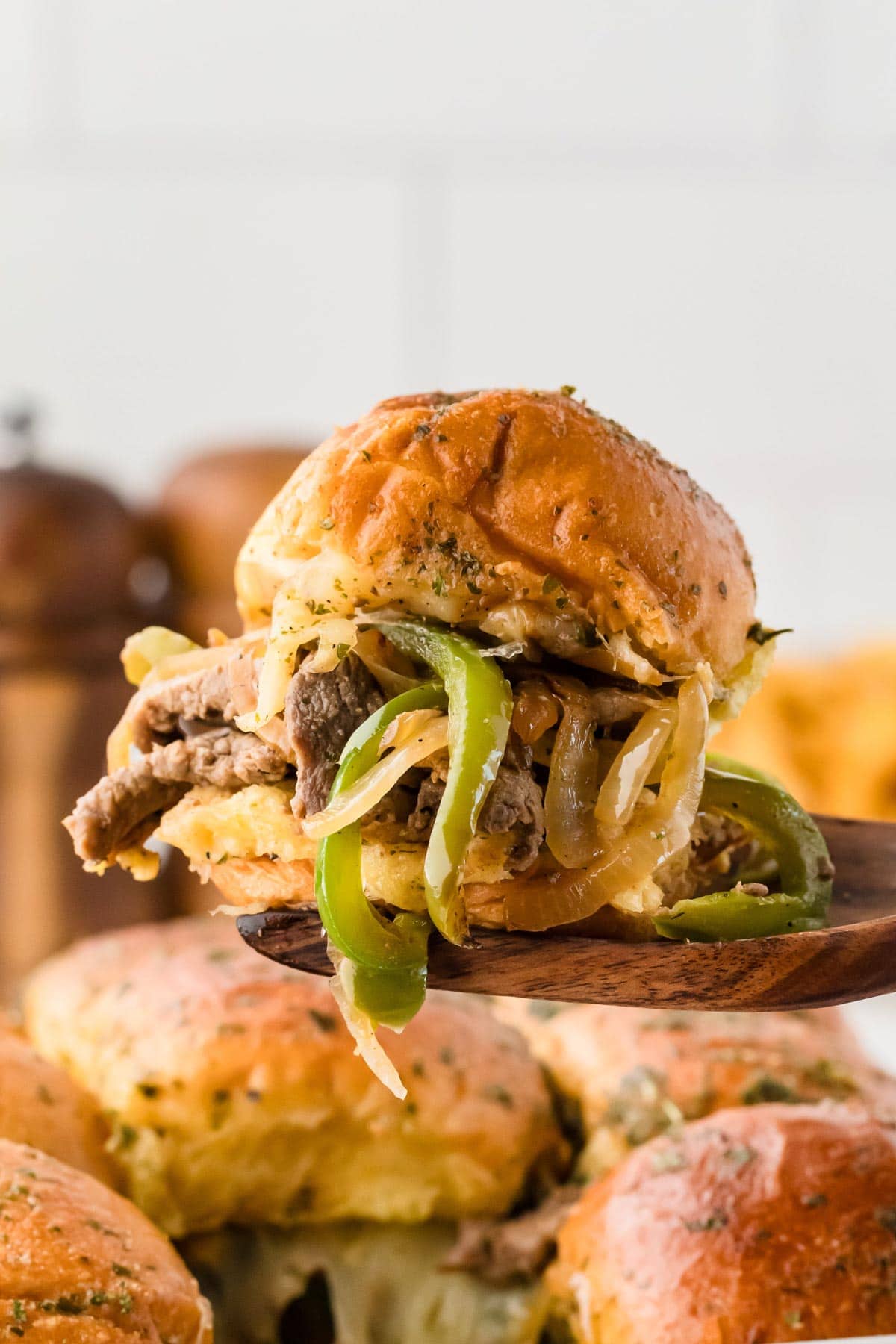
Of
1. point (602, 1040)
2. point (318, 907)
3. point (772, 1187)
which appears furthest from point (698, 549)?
point (602, 1040)

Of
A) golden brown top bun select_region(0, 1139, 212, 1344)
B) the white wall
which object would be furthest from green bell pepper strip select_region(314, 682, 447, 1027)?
the white wall

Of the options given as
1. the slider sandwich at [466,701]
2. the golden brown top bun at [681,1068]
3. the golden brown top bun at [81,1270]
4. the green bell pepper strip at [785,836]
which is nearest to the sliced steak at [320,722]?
the slider sandwich at [466,701]

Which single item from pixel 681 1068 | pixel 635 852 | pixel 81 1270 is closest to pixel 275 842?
pixel 635 852

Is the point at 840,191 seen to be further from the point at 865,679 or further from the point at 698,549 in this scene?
the point at 698,549

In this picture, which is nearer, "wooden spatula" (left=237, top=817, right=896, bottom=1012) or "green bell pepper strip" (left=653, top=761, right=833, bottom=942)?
"wooden spatula" (left=237, top=817, right=896, bottom=1012)

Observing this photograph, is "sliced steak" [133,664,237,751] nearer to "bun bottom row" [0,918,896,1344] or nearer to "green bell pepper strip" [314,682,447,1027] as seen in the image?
"green bell pepper strip" [314,682,447,1027]

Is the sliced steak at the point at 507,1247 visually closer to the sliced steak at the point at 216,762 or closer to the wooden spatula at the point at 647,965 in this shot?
the wooden spatula at the point at 647,965
